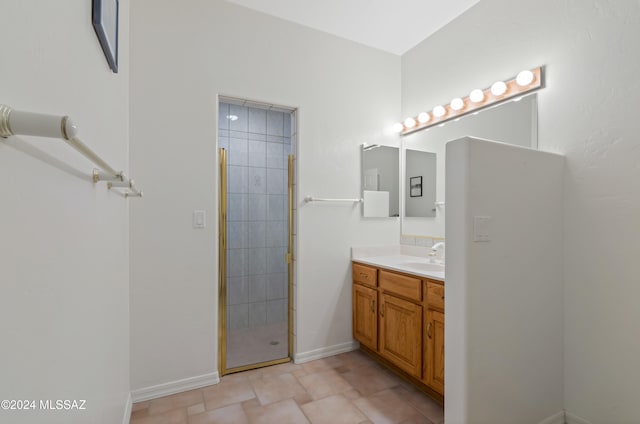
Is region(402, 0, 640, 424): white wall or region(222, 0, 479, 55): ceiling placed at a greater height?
region(222, 0, 479, 55): ceiling

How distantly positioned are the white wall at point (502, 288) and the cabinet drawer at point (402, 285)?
525mm

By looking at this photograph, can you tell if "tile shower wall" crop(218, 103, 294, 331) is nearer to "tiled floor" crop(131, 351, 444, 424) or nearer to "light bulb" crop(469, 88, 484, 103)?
"tiled floor" crop(131, 351, 444, 424)

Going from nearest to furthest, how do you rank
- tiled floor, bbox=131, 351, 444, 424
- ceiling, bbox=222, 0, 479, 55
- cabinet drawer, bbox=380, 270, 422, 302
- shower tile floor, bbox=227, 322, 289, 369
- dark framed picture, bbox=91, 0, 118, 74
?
dark framed picture, bbox=91, 0, 118, 74
tiled floor, bbox=131, 351, 444, 424
cabinet drawer, bbox=380, 270, 422, 302
ceiling, bbox=222, 0, 479, 55
shower tile floor, bbox=227, 322, 289, 369

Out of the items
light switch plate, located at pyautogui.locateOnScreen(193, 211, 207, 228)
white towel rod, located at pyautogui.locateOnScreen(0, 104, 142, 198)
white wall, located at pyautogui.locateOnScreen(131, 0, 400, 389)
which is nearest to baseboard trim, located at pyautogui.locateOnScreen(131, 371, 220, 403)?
white wall, located at pyautogui.locateOnScreen(131, 0, 400, 389)

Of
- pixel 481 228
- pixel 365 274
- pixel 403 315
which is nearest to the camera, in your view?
pixel 481 228

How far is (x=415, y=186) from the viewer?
294 centimetres

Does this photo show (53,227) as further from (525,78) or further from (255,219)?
(255,219)

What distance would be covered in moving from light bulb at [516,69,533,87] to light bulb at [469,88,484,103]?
28 centimetres

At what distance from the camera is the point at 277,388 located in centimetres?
217

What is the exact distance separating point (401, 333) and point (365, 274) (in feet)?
1.84

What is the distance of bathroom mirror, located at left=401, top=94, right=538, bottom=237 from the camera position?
204cm

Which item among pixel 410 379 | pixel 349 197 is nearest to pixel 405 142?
pixel 349 197

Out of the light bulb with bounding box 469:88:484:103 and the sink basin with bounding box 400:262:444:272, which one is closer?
the light bulb with bounding box 469:88:484:103

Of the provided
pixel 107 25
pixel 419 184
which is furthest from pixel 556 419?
pixel 107 25
